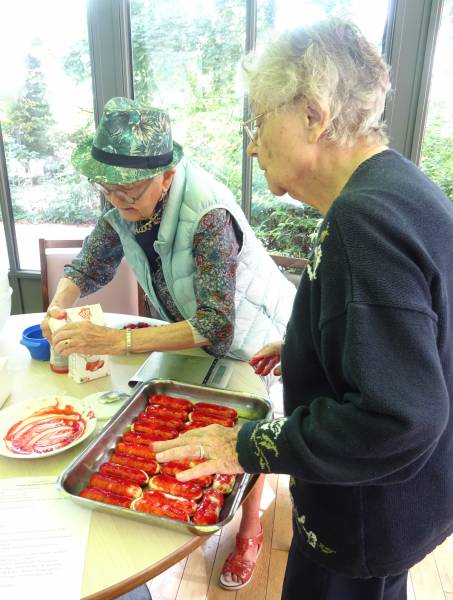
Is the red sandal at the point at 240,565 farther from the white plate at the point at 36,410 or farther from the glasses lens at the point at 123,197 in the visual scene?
the glasses lens at the point at 123,197

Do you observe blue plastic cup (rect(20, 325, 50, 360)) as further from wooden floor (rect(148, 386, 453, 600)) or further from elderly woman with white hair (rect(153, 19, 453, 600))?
wooden floor (rect(148, 386, 453, 600))

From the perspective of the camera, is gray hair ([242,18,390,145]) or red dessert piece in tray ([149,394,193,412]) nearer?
gray hair ([242,18,390,145])

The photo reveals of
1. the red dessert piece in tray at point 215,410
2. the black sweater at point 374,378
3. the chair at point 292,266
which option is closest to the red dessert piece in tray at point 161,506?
the black sweater at point 374,378

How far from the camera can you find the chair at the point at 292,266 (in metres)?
2.00

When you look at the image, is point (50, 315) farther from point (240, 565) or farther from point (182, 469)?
point (240, 565)

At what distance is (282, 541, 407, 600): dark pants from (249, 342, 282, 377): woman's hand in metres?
0.45

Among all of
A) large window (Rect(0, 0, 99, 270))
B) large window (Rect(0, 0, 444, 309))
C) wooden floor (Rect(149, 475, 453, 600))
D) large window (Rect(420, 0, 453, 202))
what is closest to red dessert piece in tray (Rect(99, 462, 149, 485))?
wooden floor (Rect(149, 475, 453, 600))

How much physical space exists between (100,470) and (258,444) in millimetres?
385

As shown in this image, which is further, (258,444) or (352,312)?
(258,444)

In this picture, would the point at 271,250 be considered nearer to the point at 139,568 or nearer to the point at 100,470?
the point at 100,470

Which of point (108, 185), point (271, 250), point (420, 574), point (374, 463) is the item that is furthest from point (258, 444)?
point (271, 250)

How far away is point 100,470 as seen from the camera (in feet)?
3.23

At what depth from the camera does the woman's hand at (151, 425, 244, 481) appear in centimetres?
86

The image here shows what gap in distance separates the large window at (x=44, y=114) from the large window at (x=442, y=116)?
1.99 metres
